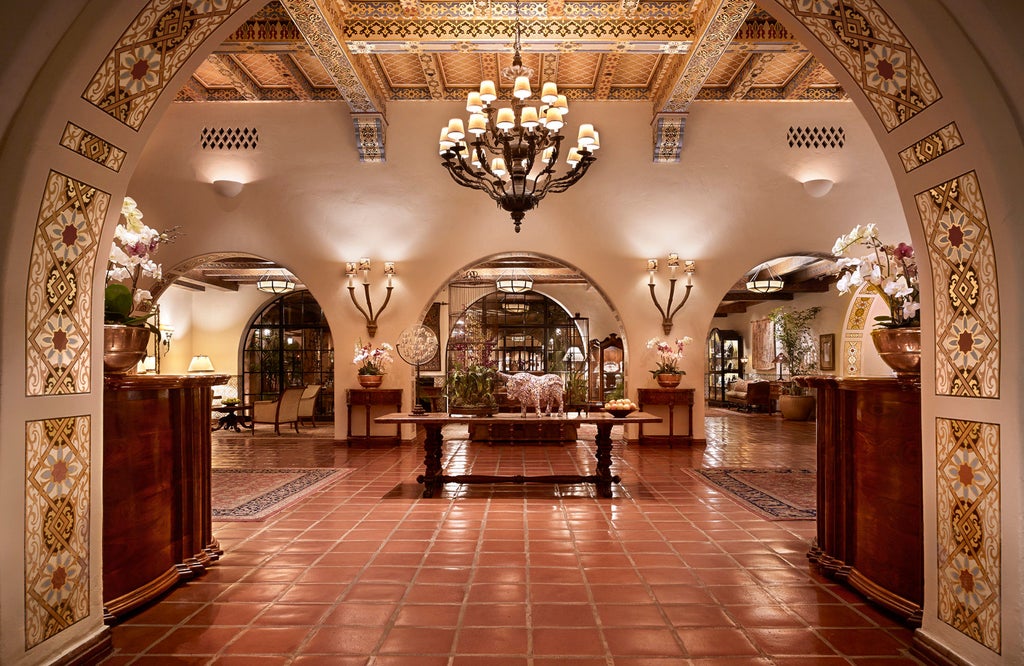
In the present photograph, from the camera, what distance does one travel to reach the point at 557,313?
57.6 ft

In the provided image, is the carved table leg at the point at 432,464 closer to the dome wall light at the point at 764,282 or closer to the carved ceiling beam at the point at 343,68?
the carved ceiling beam at the point at 343,68

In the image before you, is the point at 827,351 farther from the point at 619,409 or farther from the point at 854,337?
the point at 619,409

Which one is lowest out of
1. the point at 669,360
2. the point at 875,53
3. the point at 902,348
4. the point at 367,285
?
the point at 669,360

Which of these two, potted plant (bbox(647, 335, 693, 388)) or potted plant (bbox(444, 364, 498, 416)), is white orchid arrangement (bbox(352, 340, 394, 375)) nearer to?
potted plant (bbox(444, 364, 498, 416))

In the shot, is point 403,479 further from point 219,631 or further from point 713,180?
point 713,180

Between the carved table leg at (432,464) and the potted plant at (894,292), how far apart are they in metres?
3.53

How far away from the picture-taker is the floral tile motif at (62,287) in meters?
2.32

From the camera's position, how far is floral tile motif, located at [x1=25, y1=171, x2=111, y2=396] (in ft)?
7.62

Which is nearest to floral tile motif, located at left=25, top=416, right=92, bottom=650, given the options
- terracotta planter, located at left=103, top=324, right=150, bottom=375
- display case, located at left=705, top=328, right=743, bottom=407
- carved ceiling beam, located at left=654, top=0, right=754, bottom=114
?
terracotta planter, located at left=103, top=324, right=150, bottom=375

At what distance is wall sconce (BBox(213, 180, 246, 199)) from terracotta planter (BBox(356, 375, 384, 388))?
2.98 m

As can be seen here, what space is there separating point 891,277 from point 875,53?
1.08 meters

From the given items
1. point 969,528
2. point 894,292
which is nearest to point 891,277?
point 894,292

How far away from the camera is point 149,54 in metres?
2.56

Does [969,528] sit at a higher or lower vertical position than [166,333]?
lower
